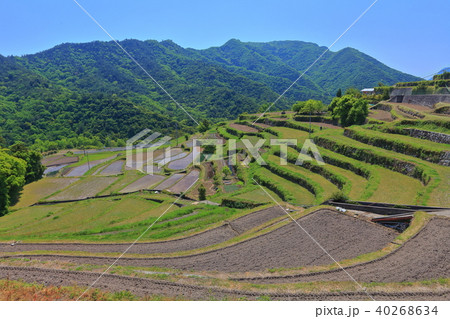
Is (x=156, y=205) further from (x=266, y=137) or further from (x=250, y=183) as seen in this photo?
(x=266, y=137)

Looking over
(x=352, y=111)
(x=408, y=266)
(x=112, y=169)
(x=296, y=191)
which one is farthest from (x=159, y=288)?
(x=112, y=169)

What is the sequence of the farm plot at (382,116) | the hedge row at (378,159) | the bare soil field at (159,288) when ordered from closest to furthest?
the bare soil field at (159,288), the hedge row at (378,159), the farm plot at (382,116)

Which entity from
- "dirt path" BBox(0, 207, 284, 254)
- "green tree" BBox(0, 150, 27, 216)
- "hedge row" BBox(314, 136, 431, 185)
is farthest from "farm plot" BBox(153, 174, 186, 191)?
"hedge row" BBox(314, 136, 431, 185)

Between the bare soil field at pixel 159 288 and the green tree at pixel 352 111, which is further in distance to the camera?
the green tree at pixel 352 111

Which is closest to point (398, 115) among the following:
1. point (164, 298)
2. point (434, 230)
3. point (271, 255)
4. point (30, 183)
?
point (434, 230)

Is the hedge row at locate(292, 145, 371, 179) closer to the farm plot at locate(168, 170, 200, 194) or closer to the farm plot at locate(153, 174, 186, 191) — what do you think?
the farm plot at locate(168, 170, 200, 194)

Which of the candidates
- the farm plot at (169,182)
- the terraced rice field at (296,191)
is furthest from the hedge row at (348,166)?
the farm plot at (169,182)
